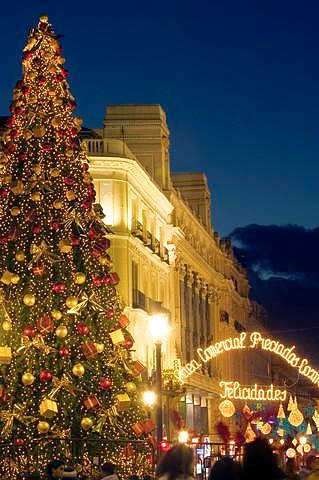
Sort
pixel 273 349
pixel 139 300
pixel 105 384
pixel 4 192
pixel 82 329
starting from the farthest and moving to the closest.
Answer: pixel 139 300 → pixel 273 349 → pixel 4 192 → pixel 105 384 → pixel 82 329

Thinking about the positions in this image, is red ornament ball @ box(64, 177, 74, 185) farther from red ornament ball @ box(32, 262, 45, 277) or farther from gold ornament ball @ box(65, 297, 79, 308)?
gold ornament ball @ box(65, 297, 79, 308)

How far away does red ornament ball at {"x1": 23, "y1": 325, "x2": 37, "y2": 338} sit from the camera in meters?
21.7

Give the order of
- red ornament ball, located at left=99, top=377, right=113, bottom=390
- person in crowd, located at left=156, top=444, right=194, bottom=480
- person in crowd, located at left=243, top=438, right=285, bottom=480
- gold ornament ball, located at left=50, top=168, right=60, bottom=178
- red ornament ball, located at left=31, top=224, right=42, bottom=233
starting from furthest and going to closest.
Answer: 1. gold ornament ball, located at left=50, top=168, right=60, bottom=178
2. red ornament ball, located at left=31, top=224, right=42, bottom=233
3. red ornament ball, located at left=99, top=377, right=113, bottom=390
4. person in crowd, located at left=156, top=444, right=194, bottom=480
5. person in crowd, located at left=243, top=438, right=285, bottom=480

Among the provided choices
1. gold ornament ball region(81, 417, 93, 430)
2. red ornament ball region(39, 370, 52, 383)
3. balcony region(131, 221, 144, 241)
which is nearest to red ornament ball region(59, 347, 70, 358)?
red ornament ball region(39, 370, 52, 383)

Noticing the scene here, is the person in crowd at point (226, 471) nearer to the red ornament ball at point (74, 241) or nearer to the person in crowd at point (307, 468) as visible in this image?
the person in crowd at point (307, 468)

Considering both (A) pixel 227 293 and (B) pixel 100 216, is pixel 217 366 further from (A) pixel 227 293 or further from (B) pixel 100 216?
(B) pixel 100 216

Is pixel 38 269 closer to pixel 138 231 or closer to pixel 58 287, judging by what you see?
pixel 58 287

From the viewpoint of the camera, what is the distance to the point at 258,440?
7.54 meters

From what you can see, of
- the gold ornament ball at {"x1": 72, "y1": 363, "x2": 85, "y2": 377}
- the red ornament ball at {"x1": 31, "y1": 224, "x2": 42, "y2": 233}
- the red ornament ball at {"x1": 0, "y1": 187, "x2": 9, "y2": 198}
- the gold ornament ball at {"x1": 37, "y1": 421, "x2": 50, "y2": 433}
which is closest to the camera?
the gold ornament ball at {"x1": 37, "y1": 421, "x2": 50, "y2": 433}

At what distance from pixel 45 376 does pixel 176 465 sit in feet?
44.2

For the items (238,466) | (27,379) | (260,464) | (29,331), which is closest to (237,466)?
(238,466)

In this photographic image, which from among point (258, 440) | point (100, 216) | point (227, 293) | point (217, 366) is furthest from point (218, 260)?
point (258, 440)

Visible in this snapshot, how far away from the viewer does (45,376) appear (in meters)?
21.6

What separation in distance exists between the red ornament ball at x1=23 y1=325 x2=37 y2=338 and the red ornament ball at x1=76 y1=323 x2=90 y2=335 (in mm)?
878
